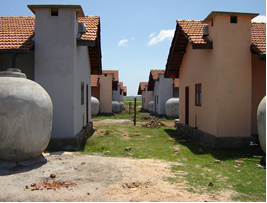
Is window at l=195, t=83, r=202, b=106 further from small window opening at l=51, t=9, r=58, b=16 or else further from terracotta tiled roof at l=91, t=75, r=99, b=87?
terracotta tiled roof at l=91, t=75, r=99, b=87

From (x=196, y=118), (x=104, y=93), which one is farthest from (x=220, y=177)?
(x=104, y=93)

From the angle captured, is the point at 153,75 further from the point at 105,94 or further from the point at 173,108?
the point at 173,108

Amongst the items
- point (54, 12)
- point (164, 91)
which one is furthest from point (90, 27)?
point (164, 91)

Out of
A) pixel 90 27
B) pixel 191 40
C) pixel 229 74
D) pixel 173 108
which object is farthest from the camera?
pixel 173 108

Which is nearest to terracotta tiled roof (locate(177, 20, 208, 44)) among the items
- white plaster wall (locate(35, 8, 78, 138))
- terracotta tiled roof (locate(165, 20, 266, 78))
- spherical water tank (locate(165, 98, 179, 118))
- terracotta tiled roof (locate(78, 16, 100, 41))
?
terracotta tiled roof (locate(165, 20, 266, 78))

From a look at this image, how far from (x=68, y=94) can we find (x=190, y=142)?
18.0ft

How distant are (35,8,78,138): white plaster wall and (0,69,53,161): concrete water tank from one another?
2.48m

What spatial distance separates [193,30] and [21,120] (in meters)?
7.91

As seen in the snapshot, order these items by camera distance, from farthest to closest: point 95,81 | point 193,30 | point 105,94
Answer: point 95,81
point 105,94
point 193,30

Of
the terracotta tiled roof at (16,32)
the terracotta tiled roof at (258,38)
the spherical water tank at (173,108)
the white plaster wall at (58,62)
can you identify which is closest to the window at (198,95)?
the terracotta tiled roof at (258,38)

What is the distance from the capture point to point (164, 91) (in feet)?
83.6

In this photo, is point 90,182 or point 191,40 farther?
point 191,40

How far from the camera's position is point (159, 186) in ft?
17.3

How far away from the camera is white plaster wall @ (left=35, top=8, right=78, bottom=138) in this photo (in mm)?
9039
